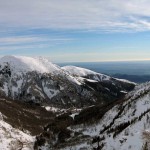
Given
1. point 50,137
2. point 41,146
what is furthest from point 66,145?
point 50,137

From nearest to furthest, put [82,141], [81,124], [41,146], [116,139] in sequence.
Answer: [116,139], [82,141], [41,146], [81,124]

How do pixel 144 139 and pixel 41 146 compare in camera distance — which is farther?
pixel 41 146

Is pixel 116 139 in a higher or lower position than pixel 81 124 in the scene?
higher

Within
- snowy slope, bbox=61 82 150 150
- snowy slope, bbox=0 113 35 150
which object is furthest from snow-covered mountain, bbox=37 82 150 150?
snowy slope, bbox=0 113 35 150

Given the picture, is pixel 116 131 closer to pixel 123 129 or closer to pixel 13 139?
pixel 123 129

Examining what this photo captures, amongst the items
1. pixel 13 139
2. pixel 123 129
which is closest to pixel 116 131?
pixel 123 129

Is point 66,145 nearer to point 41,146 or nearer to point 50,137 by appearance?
point 41,146

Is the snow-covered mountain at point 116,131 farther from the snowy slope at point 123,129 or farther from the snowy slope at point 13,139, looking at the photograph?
the snowy slope at point 13,139
